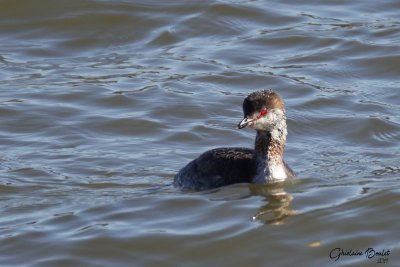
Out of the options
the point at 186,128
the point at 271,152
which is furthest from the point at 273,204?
the point at 186,128

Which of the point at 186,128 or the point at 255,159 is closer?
the point at 255,159

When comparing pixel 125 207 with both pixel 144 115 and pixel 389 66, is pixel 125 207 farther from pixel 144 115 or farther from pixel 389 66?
pixel 389 66

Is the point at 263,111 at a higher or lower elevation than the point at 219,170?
higher

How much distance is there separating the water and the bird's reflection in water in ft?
0.06

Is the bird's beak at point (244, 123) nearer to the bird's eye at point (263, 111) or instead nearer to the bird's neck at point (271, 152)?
the bird's eye at point (263, 111)

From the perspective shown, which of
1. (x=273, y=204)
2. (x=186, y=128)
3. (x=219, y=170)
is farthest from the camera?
(x=186, y=128)

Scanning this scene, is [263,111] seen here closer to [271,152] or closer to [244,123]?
[244,123]

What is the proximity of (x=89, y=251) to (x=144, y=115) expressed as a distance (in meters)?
4.90

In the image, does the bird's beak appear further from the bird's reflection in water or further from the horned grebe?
the bird's reflection in water

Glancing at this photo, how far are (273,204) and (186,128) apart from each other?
3.27 meters

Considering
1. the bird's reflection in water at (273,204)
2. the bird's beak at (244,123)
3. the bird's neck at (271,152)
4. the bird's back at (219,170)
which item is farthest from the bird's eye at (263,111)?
the bird's reflection in water at (273,204)

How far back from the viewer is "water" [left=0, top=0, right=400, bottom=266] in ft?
35.9

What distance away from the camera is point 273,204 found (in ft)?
39.3

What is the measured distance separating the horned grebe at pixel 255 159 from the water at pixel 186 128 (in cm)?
16
